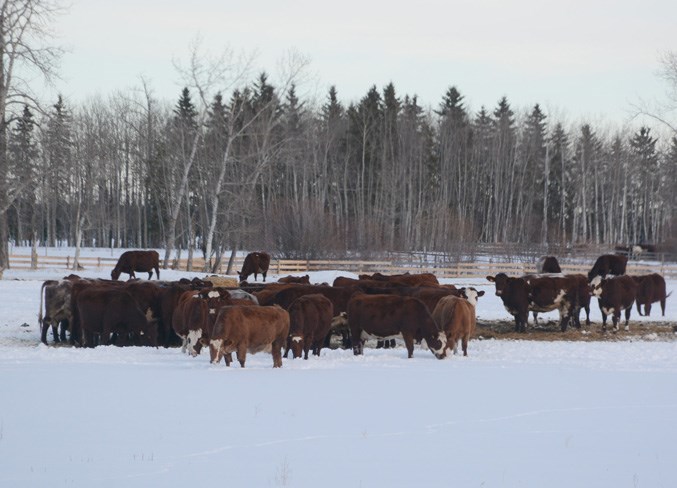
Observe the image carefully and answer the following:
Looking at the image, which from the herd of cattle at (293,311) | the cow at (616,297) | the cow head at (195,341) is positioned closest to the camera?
the herd of cattle at (293,311)

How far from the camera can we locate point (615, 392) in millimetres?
12727

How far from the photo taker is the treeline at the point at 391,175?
216 feet

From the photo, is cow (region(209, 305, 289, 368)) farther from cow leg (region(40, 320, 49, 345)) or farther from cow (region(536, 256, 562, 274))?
cow (region(536, 256, 562, 274))

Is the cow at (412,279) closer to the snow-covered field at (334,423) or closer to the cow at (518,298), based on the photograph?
the cow at (518,298)

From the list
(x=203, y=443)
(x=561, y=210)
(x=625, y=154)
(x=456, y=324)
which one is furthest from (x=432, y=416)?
(x=625, y=154)

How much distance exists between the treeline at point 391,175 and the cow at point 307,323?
40.2 meters

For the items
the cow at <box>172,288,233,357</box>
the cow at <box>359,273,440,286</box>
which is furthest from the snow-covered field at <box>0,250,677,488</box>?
the cow at <box>359,273,440,286</box>

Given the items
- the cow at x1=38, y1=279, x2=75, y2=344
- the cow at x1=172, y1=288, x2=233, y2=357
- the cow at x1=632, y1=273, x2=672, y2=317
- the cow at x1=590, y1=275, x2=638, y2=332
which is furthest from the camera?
the cow at x1=632, y1=273, x2=672, y2=317

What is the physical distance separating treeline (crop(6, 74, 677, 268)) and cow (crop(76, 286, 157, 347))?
37.8 metres

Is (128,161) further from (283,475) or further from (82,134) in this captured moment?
(283,475)

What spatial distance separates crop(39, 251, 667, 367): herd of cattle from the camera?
1523cm

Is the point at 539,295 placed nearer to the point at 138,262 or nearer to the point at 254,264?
the point at 254,264

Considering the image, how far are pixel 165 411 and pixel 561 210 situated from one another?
7026 centimetres

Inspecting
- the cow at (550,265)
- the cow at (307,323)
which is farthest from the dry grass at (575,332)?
the cow at (550,265)
